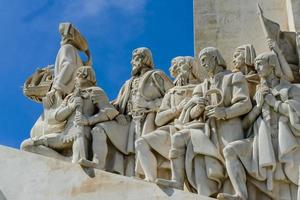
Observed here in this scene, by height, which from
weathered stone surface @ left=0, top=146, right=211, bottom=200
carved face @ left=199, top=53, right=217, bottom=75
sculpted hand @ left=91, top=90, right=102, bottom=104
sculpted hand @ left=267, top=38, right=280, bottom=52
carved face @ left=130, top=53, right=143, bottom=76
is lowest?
weathered stone surface @ left=0, top=146, right=211, bottom=200

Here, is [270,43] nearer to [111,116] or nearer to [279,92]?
[279,92]

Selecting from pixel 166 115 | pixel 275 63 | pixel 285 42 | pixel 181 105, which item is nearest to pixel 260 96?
pixel 275 63

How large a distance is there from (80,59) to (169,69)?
1745 mm

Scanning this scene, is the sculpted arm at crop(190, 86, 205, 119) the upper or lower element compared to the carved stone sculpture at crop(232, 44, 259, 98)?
lower

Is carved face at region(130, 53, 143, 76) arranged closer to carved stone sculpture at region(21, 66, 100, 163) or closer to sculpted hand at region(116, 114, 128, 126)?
carved stone sculpture at region(21, 66, 100, 163)

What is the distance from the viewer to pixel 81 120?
39.8 feet

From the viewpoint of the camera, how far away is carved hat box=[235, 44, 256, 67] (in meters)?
12.2

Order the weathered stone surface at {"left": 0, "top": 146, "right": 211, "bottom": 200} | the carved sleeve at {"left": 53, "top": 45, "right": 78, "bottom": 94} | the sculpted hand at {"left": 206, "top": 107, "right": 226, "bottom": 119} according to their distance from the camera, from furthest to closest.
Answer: the carved sleeve at {"left": 53, "top": 45, "right": 78, "bottom": 94} → the sculpted hand at {"left": 206, "top": 107, "right": 226, "bottom": 119} → the weathered stone surface at {"left": 0, "top": 146, "right": 211, "bottom": 200}

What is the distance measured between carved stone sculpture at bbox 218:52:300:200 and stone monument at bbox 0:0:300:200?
0.05ft

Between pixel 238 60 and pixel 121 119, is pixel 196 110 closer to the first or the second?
pixel 238 60

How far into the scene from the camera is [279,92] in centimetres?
1159

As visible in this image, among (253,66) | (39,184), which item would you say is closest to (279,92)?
(253,66)

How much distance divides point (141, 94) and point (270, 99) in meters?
2.04

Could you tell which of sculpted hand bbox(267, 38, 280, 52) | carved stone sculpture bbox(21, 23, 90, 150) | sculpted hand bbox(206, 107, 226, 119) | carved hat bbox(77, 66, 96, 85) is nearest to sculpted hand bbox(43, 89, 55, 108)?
carved stone sculpture bbox(21, 23, 90, 150)
